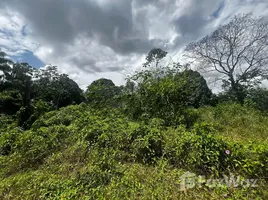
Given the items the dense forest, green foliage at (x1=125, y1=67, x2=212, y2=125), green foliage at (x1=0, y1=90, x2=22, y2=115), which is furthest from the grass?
green foliage at (x1=0, y1=90, x2=22, y2=115)

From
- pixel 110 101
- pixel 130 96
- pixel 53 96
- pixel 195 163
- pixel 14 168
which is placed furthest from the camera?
pixel 53 96

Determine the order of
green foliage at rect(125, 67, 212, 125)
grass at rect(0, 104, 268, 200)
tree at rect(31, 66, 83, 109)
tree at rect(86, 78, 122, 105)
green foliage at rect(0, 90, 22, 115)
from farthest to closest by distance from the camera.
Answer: tree at rect(31, 66, 83, 109) < green foliage at rect(0, 90, 22, 115) < tree at rect(86, 78, 122, 105) < green foliage at rect(125, 67, 212, 125) < grass at rect(0, 104, 268, 200)

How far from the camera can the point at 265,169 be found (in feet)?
5.71

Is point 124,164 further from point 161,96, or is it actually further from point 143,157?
point 161,96

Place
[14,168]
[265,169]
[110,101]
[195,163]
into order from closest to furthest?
[265,169], [195,163], [14,168], [110,101]

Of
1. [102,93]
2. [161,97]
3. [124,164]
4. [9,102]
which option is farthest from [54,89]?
[124,164]

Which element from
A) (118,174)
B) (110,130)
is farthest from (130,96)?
(118,174)

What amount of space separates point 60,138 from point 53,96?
15676mm

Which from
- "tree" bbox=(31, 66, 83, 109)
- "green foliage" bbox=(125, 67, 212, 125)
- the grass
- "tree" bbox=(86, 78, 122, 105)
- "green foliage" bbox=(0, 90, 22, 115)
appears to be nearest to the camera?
the grass

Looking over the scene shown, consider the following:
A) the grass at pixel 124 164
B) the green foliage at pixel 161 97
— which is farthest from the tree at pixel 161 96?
the grass at pixel 124 164

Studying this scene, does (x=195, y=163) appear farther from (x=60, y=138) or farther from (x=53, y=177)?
(x=60, y=138)

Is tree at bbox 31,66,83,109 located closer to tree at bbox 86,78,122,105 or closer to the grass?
tree at bbox 86,78,122,105

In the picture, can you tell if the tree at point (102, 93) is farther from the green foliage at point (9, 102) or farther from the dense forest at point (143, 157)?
the green foliage at point (9, 102)

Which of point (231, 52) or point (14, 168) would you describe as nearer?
point (14, 168)
